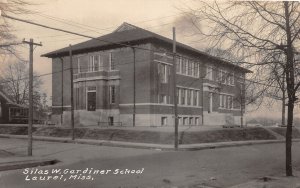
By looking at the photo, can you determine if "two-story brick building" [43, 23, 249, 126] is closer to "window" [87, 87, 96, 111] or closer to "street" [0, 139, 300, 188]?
"window" [87, 87, 96, 111]

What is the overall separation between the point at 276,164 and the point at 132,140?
11.5m

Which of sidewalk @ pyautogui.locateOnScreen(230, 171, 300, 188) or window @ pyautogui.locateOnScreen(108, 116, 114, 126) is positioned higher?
window @ pyautogui.locateOnScreen(108, 116, 114, 126)

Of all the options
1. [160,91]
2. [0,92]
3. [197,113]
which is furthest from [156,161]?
[0,92]

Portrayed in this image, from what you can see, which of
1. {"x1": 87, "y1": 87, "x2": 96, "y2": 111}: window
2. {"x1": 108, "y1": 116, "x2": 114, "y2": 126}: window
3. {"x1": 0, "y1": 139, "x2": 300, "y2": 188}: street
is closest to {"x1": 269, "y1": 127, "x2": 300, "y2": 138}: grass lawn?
{"x1": 108, "y1": 116, "x2": 114, "y2": 126}: window

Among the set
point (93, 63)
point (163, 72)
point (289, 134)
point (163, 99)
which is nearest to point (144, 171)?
point (289, 134)

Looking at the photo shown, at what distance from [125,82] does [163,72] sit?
3609 millimetres

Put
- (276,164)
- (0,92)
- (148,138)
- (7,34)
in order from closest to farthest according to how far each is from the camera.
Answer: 1. (7,34)
2. (276,164)
3. (148,138)
4. (0,92)

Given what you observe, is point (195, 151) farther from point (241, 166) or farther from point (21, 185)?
point (21, 185)

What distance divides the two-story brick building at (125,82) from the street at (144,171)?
15.2 meters

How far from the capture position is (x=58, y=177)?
11.8 metres

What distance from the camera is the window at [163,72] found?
3662cm

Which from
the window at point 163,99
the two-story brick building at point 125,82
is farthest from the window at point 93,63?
the window at point 163,99

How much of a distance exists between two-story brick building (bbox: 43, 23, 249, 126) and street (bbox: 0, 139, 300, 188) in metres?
15.2

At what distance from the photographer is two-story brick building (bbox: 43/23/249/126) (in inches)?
1384
